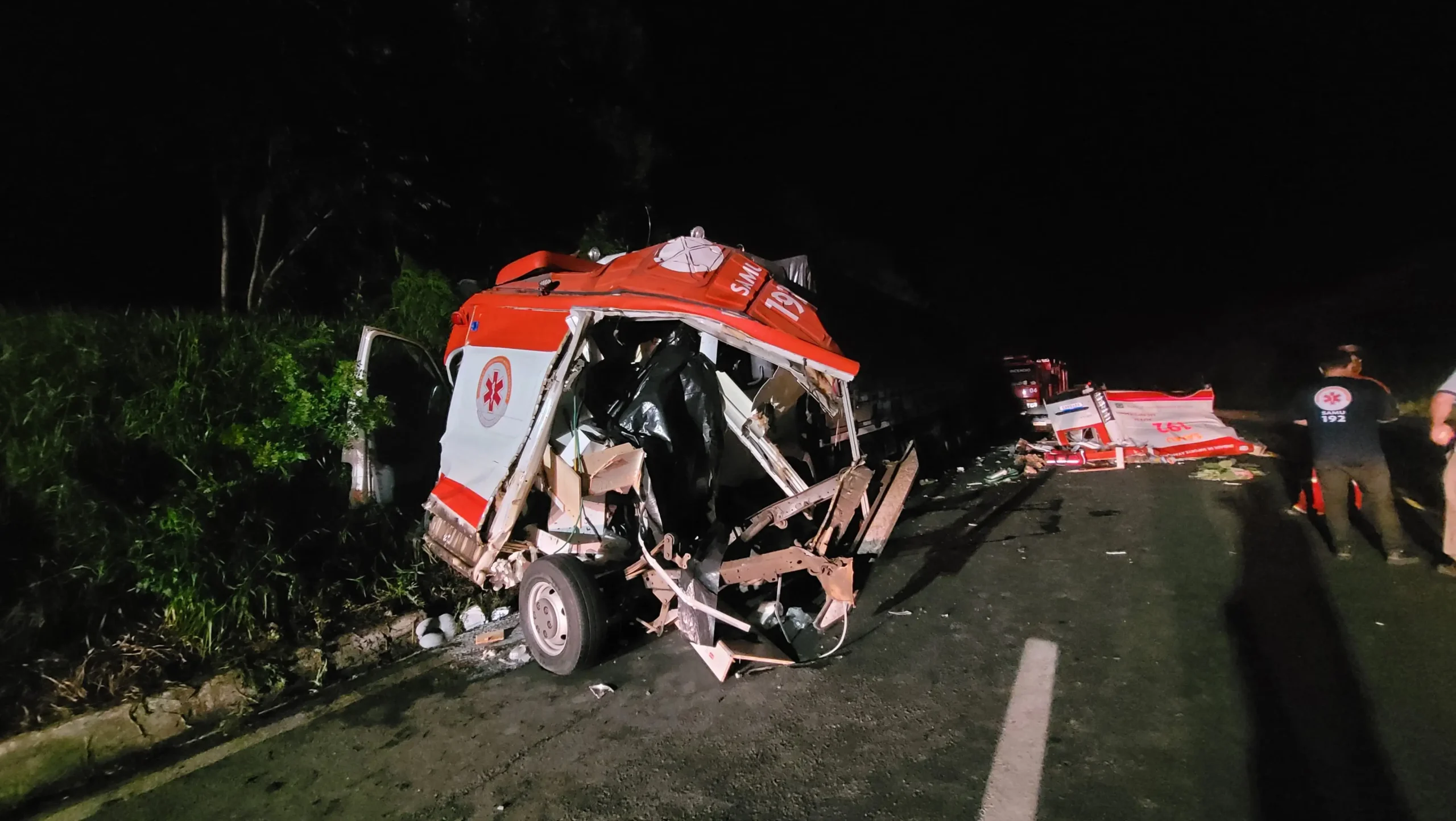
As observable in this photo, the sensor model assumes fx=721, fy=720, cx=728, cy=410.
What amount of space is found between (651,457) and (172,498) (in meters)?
2.85

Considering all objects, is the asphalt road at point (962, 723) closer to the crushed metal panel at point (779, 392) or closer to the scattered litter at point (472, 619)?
the scattered litter at point (472, 619)

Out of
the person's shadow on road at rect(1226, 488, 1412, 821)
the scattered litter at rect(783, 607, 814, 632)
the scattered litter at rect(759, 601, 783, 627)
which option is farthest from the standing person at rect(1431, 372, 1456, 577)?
the scattered litter at rect(759, 601, 783, 627)

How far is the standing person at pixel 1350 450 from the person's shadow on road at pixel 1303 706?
0.42m

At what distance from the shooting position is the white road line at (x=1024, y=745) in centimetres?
278

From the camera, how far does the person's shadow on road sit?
269 centimetres

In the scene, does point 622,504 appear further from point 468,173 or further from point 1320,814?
point 468,173

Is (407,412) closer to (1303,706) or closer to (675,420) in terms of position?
(675,420)

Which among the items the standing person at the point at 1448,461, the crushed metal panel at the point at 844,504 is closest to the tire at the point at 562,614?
the crushed metal panel at the point at 844,504

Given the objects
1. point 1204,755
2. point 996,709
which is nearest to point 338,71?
point 996,709

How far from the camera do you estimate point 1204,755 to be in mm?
2996

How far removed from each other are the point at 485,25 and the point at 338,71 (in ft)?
6.11

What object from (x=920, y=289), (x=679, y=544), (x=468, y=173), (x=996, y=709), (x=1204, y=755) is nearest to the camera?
(x=1204, y=755)

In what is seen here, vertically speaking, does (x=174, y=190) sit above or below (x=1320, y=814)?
above

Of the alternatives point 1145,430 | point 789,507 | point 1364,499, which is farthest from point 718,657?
Result: point 1145,430
